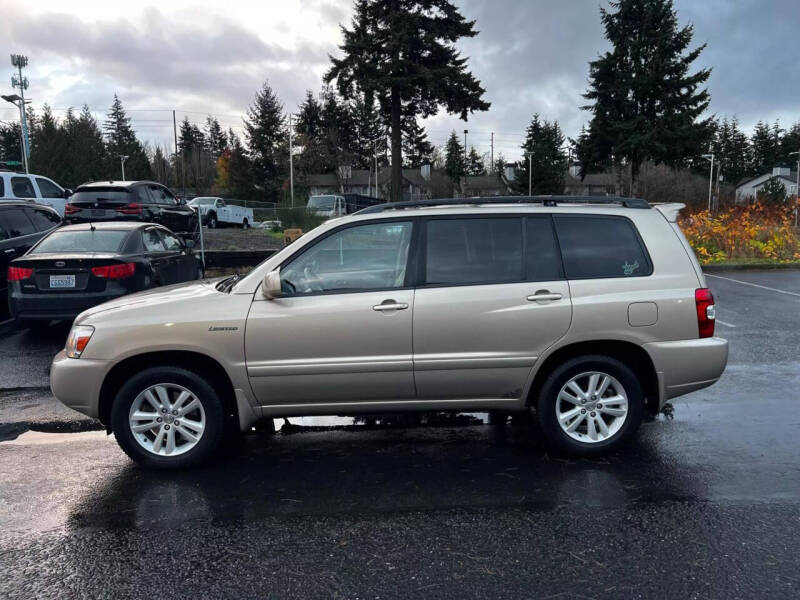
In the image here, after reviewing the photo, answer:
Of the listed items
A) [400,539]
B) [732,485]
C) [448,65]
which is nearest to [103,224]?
[400,539]

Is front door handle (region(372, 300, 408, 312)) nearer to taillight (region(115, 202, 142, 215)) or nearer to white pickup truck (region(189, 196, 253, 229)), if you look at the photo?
taillight (region(115, 202, 142, 215))

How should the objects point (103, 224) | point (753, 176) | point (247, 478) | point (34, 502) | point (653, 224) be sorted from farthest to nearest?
point (753, 176) → point (103, 224) → point (653, 224) → point (247, 478) → point (34, 502)

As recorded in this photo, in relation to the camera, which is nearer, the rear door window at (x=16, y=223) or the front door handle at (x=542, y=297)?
the front door handle at (x=542, y=297)

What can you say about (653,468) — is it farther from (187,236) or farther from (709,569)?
(187,236)

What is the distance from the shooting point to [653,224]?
486 cm

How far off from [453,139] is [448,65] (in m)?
60.7

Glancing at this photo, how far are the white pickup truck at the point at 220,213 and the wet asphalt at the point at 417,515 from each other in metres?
28.7

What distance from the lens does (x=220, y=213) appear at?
36.1 meters

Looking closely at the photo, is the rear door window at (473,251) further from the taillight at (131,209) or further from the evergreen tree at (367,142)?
the evergreen tree at (367,142)

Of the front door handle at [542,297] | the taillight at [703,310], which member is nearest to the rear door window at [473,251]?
the front door handle at [542,297]

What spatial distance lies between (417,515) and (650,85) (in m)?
41.4

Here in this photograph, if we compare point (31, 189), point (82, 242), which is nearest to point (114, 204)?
point (31, 189)

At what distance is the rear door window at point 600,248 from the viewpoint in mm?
4727

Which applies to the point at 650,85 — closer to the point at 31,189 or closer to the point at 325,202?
the point at 325,202
